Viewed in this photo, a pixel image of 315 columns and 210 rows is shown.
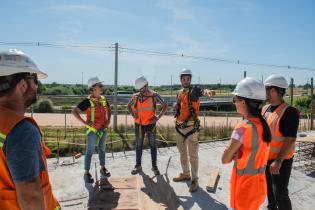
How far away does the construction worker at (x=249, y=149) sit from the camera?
2.67 metres

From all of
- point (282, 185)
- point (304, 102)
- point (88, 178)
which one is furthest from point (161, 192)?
point (304, 102)

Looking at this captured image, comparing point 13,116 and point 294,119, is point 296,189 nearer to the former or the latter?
point 294,119

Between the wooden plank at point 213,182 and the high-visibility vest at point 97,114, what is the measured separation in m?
2.27

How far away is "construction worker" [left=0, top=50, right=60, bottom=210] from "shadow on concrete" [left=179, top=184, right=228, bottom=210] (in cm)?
322

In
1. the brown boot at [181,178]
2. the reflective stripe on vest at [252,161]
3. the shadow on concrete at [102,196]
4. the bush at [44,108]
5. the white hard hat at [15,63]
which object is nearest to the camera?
the white hard hat at [15,63]

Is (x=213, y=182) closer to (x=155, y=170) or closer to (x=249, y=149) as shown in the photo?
(x=155, y=170)

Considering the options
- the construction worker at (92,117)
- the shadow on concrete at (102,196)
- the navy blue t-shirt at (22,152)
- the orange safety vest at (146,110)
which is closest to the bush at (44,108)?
the orange safety vest at (146,110)

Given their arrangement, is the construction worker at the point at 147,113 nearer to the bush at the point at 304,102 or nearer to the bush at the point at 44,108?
the bush at the point at 44,108

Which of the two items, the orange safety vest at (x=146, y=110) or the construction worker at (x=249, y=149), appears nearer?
the construction worker at (x=249, y=149)

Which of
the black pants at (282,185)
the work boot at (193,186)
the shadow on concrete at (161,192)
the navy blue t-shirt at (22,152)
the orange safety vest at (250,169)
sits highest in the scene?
the navy blue t-shirt at (22,152)

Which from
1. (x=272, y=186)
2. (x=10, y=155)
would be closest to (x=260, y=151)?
(x=272, y=186)

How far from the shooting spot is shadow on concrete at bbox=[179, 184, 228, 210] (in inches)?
176

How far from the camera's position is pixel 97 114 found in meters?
5.40

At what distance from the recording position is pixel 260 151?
2736 millimetres
